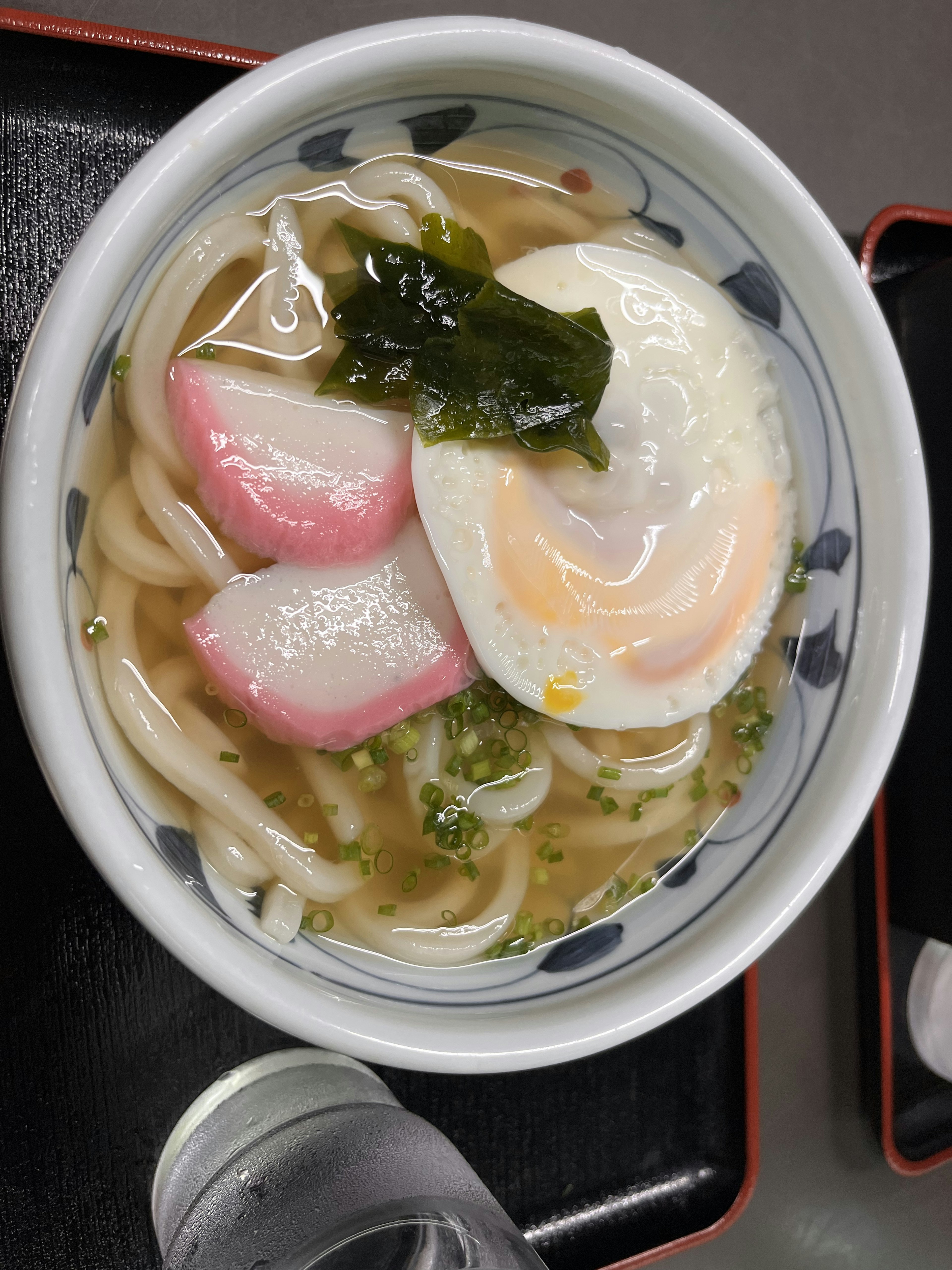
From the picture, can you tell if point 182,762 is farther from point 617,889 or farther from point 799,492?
point 799,492

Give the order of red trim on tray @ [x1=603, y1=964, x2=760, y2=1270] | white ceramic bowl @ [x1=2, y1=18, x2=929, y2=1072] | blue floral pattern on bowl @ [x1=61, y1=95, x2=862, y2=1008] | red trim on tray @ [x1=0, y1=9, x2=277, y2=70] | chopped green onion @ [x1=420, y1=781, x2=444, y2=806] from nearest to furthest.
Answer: white ceramic bowl @ [x1=2, y1=18, x2=929, y2=1072]
blue floral pattern on bowl @ [x1=61, y1=95, x2=862, y2=1008]
red trim on tray @ [x1=0, y1=9, x2=277, y2=70]
chopped green onion @ [x1=420, y1=781, x2=444, y2=806]
red trim on tray @ [x1=603, y1=964, x2=760, y2=1270]

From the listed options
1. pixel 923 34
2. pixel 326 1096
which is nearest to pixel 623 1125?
pixel 326 1096

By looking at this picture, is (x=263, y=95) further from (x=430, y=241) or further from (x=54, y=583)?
(x=54, y=583)

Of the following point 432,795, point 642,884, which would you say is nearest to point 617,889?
A: point 642,884

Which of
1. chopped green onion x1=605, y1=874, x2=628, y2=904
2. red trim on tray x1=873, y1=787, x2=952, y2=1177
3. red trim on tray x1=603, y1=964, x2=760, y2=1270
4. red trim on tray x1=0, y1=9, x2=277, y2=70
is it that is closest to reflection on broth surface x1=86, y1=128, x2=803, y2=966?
chopped green onion x1=605, y1=874, x2=628, y2=904

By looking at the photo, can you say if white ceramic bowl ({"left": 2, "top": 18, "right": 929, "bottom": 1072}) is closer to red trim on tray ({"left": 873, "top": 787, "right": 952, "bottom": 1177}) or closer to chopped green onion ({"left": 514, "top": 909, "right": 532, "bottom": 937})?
chopped green onion ({"left": 514, "top": 909, "right": 532, "bottom": 937})
